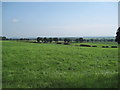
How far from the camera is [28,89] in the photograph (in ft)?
15.4

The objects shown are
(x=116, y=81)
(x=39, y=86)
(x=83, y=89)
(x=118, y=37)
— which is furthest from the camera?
(x=118, y=37)

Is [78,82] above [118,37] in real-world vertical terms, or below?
below

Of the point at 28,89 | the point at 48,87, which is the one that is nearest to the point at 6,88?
the point at 28,89

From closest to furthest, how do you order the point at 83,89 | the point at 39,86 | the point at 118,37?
the point at 83,89
the point at 39,86
the point at 118,37

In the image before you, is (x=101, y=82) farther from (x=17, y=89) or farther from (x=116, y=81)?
(x=17, y=89)

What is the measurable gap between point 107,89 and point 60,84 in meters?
1.63

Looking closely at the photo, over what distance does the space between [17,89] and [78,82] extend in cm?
218

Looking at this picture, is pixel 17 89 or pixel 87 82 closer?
pixel 17 89

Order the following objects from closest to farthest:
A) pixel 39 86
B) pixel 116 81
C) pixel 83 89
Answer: pixel 83 89 → pixel 39 86 → pixel 116 81

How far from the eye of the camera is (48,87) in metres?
4.81

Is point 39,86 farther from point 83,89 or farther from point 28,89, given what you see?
point 83,89

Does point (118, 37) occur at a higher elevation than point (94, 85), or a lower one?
higher

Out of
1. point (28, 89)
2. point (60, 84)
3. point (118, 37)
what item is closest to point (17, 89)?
point (28, 89)

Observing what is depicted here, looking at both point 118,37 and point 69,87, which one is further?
point 118,37
